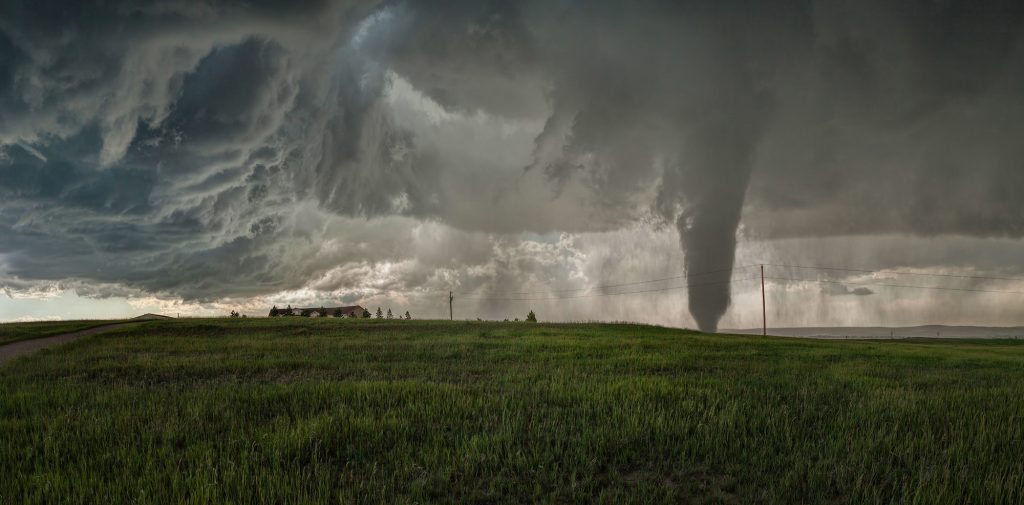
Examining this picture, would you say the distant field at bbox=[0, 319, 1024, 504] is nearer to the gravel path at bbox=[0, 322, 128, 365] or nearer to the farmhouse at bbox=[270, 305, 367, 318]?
the gravel path at bbox=[0, 322, 128, 365]

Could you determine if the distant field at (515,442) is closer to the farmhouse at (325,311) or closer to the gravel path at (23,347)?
the gravel path at (23,347)

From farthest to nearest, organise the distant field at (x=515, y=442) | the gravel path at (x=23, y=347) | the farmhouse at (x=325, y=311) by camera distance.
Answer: the farmhouse at (x=325, y=311), the gravel path at (x=23, y=347), the distant field at (x=515, y=442)

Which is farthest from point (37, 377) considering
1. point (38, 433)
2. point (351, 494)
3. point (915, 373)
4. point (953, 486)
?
point (915, 373)

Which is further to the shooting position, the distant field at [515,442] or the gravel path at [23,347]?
the gravel path at [23,347]

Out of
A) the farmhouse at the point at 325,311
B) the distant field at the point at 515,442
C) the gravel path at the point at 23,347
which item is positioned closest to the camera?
the distant field at the point at 515,442

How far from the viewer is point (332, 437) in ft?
23.9

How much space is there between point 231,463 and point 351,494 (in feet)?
5.95

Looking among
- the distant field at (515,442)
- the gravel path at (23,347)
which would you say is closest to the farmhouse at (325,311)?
the gravel path at (23,347)

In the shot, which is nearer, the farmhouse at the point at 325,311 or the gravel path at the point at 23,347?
the gravel path at the point at 23,347

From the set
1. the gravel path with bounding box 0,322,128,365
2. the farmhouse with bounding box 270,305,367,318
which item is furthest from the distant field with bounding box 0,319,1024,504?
the farmhouse with bounding box 270,305,367,318

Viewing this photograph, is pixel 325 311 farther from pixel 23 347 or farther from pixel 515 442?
pixel 515 442

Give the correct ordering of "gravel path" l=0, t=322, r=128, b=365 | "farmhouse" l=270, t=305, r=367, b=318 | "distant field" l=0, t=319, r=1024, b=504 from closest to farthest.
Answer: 1. "distant field" l=0, t=319, r=1024, b=504
2. "gravel path" l=0, t=322, r=128, b=365
3. "farmhouse" l=270, t=305, r=367, b=318

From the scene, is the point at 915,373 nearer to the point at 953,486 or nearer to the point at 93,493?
the point at 953,486

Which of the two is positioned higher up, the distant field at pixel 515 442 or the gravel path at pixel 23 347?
the distant field at pixel 515 442
